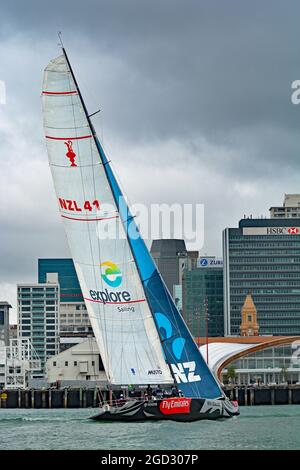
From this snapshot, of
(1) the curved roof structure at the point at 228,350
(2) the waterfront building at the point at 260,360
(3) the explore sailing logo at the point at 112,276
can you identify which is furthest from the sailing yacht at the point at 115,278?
(2) the waterfront building at the point at 260,360

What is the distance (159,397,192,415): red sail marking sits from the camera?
185 feet

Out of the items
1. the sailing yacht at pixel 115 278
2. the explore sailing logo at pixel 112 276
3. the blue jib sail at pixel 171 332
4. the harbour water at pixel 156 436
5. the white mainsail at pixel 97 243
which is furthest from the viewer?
the blue jib sail at pixel 171 332

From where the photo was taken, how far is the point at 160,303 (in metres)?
57.5

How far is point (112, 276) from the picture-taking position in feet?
186

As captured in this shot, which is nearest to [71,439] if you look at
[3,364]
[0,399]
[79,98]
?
[79,98]

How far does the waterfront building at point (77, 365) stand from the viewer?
146 metres

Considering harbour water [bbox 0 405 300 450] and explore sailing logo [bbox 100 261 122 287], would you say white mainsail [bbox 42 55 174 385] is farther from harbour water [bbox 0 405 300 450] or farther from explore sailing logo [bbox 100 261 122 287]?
harbour water [bbox 0 405 300 450]

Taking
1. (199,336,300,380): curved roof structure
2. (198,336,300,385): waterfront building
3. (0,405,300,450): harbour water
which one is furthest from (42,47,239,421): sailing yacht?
(198,336,300,385): waterfront building

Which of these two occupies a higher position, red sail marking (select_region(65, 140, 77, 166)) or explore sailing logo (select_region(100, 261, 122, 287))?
red sail marking (select_region(65, 140, 77, 166))

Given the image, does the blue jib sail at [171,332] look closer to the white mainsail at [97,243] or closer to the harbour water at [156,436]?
the white mainsail at [97,243]

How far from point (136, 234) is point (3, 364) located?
4555 inches

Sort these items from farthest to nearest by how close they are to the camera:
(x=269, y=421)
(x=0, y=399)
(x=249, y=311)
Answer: (x=249, y=311) → (x=0, y=399) → (x=269, y=421)

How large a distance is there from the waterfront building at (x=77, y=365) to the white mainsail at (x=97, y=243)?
87.5 metres

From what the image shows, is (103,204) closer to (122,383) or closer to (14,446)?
(122,383)
